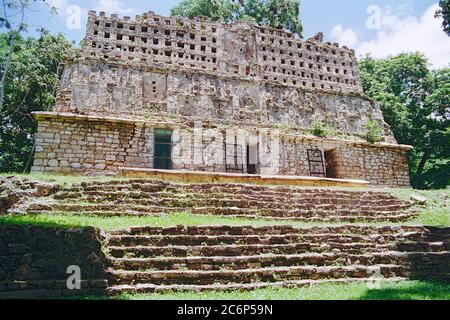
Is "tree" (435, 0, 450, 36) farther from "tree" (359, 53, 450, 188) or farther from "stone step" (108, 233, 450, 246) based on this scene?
"tree" (359, 53, 450, 188)

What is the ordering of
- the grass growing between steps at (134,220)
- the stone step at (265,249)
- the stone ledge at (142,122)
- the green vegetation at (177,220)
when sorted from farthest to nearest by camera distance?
the stone ledge at (142,122), the grass growing between steps at (134,220), the green vegetation at (177,220), the stone step at (265,249)

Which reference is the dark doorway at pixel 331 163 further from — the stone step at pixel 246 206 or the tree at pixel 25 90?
the tree at pixel 25 90

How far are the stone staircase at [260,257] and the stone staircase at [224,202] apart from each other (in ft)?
6.95

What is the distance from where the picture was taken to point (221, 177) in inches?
512

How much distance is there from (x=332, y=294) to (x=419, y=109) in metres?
24.4

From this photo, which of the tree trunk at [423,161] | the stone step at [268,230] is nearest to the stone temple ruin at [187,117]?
the tree trunk at [423,161]

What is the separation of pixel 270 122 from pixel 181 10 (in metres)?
19.7

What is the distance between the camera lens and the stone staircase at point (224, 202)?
9312mm

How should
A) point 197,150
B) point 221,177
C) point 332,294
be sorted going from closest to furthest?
1. point 332,294
2. point 221,177
3. point 197,150

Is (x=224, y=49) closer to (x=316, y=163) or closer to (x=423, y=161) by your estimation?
(x=316, y=163)

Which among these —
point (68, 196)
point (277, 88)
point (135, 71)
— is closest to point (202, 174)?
point (68, 196)

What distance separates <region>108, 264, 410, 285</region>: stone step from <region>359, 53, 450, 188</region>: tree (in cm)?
2011

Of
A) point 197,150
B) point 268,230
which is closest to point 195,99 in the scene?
point 197,150
